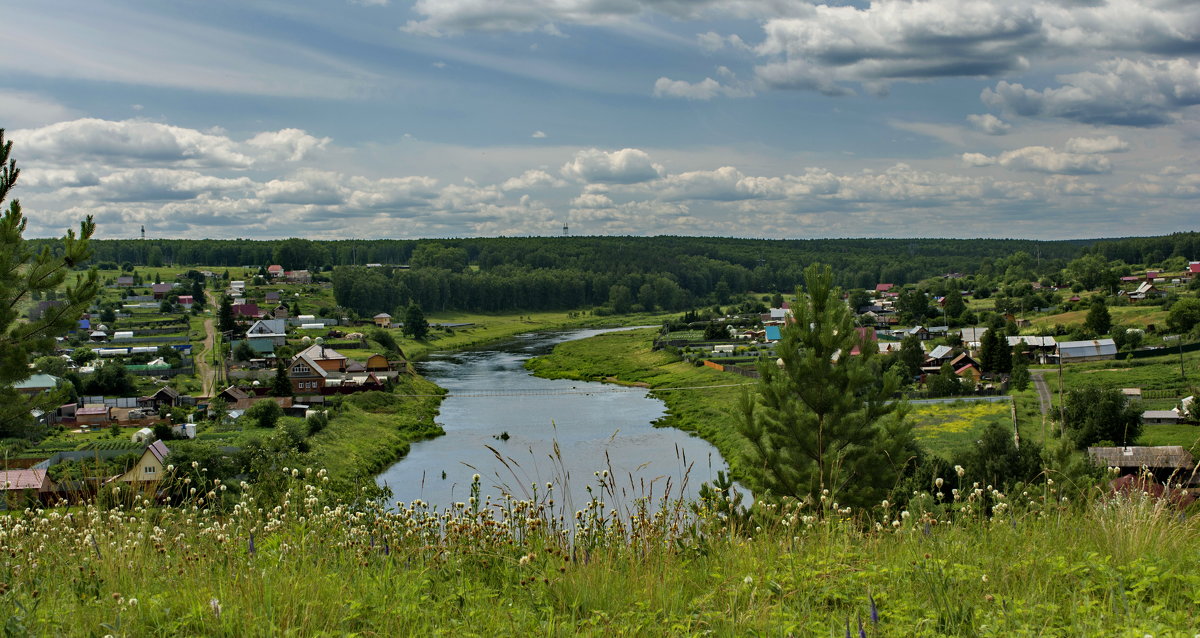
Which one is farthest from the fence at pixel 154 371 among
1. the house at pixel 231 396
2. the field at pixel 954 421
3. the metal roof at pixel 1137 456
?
the metal roof at pixel 1137 456

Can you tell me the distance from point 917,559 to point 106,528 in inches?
174

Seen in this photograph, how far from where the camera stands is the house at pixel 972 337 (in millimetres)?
59056

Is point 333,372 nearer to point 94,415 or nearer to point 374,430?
point 94,415

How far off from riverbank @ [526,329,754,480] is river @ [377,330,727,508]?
957 mm

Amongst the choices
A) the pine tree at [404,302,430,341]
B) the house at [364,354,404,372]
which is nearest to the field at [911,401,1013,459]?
the house at [364,354,404,372]

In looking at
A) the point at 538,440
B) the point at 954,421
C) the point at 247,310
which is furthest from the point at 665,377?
the point at 247,310

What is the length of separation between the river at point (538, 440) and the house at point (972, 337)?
22.8 metres

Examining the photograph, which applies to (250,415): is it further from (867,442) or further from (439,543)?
(439,543)

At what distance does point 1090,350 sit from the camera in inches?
2189

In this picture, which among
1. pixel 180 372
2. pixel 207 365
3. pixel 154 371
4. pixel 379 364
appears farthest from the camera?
pixel 207 365

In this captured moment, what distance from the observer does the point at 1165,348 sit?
5356cm

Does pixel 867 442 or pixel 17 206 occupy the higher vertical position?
pixel 17 206

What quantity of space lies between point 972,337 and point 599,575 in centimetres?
6778

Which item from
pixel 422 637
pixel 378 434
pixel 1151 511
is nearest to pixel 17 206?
pixel 422 637
